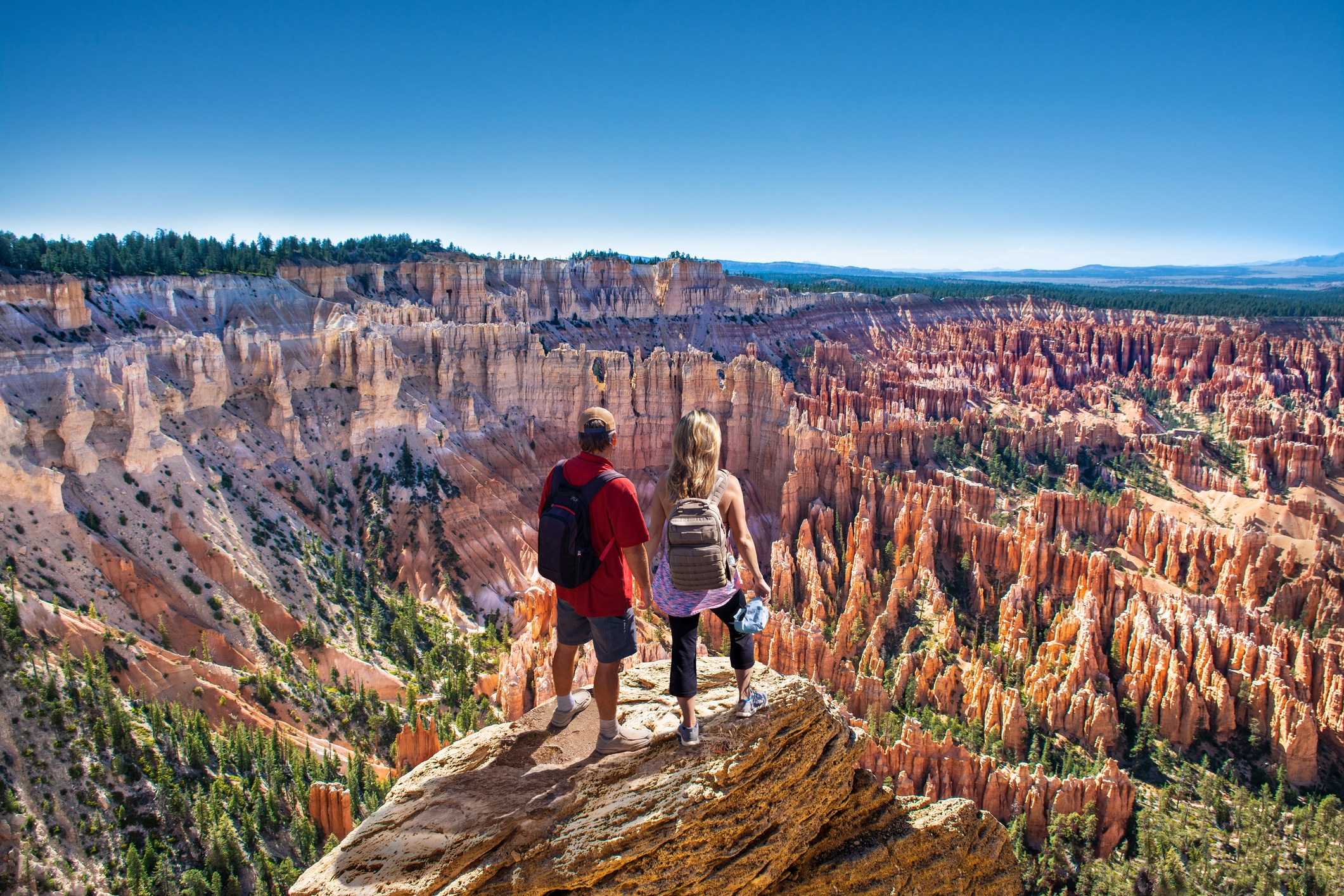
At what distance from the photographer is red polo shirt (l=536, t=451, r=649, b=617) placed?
20.7ft

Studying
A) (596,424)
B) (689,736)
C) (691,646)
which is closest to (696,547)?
(691,646)

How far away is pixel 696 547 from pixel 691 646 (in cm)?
98

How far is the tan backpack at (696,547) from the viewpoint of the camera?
623cm

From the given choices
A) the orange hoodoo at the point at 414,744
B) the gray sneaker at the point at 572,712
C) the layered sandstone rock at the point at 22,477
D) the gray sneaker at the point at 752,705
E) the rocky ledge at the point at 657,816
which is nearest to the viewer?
the rocky ledge at the point at 657,816

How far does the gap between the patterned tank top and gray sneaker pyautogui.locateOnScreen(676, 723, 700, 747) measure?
957mm

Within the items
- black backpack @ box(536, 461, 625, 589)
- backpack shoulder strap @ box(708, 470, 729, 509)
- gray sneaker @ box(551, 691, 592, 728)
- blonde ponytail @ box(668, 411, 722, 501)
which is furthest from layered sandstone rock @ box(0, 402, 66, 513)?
backpack shoulder strap @ box(708, 470, 729, 509)

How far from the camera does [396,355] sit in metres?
41.7

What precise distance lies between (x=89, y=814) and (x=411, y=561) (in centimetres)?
1873

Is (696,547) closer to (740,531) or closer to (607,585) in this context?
(740,531)

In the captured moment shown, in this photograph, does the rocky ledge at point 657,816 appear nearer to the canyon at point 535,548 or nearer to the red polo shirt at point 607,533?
the canyon at point 535,548

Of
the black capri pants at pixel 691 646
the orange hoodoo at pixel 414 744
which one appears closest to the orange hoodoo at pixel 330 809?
the orange hoodoo at pixel 414 744

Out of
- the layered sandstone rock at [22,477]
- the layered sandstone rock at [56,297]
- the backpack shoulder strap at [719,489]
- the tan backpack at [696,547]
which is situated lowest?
the layered sandstone rock at [22,477]

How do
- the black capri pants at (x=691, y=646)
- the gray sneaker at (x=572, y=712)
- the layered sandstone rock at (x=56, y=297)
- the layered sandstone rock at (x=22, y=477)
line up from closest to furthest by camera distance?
the black capri pants at (x=691, y=646)
the gray sneaker at (x=572, y=712)
the layered sandstone rock at (x=22, y=477)
the layered sandstone rock at (x=56, y=297)

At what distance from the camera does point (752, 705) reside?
7.00 m
